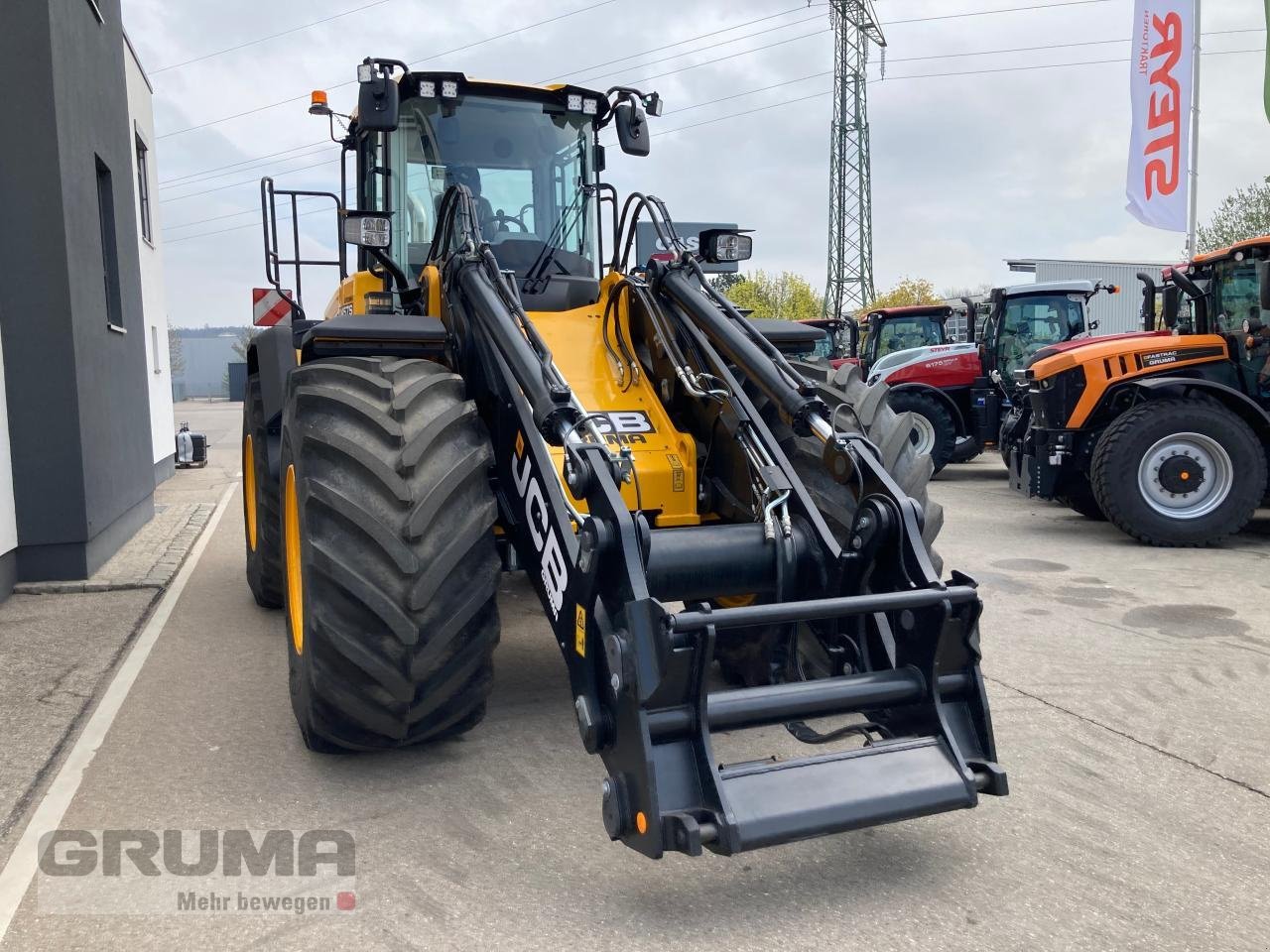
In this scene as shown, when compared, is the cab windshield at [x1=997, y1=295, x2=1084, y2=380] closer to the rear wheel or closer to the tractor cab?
the rear wheel

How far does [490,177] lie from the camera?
541 centimetres

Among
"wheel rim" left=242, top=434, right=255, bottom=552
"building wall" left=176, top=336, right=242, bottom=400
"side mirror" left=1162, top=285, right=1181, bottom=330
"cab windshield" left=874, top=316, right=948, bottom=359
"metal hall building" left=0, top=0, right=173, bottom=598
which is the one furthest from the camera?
"building wall" left=176, top=336, right=242, bottom=400

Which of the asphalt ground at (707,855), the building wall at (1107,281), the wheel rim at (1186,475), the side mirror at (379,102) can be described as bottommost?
the asphalt ground at (707,855)

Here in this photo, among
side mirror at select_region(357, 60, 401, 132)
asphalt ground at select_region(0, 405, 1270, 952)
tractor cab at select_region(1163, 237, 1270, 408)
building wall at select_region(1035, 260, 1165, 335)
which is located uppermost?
building wall at select_region(1035, 260, 1165, 335)

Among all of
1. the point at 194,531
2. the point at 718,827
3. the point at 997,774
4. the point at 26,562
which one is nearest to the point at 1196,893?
the point at 997,774

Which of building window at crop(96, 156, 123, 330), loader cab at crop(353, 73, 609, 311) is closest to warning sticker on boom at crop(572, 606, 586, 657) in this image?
loader cab at crop(353, 73, 609, 311)

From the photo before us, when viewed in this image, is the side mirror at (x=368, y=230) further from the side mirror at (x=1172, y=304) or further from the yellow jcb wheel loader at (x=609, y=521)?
the side mirror at (x=1172, y=304)

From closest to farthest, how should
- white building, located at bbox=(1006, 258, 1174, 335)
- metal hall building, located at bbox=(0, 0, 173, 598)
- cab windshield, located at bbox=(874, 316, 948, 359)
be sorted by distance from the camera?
metal hall building, located at bbox=(0, 0, 173, 598), cab windshield, located at bbox=(874, 316, 948, 359), white building, located at bbox=(1006, 258, 1174, 335)

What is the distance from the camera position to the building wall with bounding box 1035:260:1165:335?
106 ft

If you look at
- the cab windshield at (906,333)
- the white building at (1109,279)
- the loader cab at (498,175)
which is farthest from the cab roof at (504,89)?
the white building at (1109,279)

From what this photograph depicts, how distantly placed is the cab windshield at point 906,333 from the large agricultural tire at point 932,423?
11.5 feet

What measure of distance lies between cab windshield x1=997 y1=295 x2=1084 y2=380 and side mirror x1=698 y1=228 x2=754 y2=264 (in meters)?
9.92

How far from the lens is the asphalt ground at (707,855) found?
278 centimetres

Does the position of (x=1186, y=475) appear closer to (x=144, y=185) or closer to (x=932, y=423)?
(x=932, y=423)
